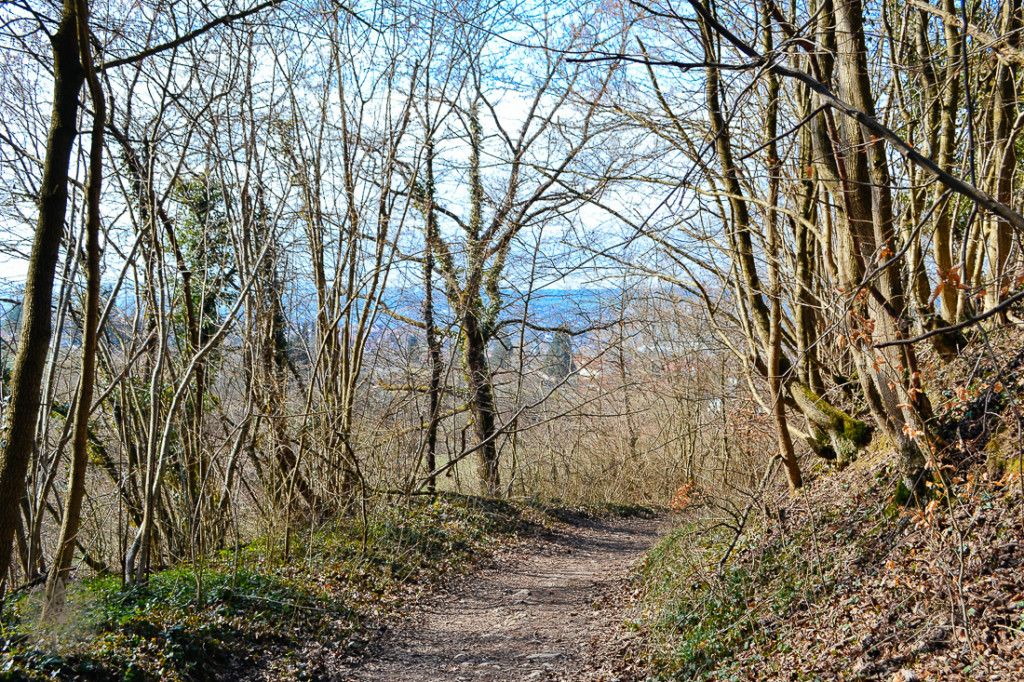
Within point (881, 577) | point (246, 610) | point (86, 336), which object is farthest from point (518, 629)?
point (86, 336)

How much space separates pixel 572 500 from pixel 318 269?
29.2 ft

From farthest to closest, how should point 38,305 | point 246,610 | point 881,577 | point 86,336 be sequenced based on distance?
point 246,610
point 881,577
point 86,336
point 38,305

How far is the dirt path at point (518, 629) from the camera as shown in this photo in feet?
17.3

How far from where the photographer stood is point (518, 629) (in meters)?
6.38

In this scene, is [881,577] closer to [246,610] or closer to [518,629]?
[518,629]

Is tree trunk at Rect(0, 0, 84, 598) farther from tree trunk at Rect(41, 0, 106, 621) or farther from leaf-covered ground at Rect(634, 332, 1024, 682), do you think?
leaf-covered ground at Rect(634, 332, 1024, 682)

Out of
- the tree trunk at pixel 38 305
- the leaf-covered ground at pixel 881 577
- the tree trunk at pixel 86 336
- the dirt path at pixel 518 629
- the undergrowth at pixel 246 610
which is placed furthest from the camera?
the dirt path at pixel 518 629

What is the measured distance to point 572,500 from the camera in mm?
15141

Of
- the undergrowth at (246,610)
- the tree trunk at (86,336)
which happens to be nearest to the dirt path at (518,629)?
the undergrowth at (246,610)

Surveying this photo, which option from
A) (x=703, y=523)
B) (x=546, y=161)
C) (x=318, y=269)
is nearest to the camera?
(x=703, y=523)

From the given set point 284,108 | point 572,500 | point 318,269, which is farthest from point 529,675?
point 572,500

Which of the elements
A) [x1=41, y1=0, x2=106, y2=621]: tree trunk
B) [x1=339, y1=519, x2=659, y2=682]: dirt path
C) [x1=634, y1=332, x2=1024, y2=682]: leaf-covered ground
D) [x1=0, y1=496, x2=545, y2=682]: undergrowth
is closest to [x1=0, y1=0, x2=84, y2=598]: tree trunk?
[x1=41, y1=0, x2=106, y2=621]: tree trunk

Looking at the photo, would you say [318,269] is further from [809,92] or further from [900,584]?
[900,584]

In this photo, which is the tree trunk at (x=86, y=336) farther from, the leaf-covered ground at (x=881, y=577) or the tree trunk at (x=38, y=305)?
the leaf-covered ground at (x=881, y=577)
